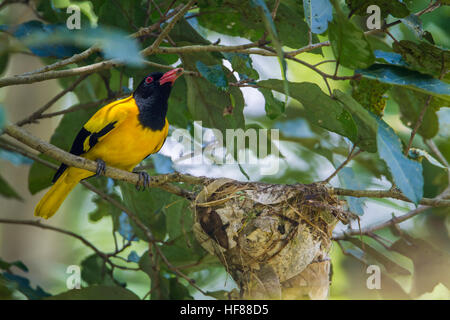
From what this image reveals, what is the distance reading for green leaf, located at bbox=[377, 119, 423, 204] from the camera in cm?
206

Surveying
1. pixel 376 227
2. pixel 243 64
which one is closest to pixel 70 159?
pixel 243 64

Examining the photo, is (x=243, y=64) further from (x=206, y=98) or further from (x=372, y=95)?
(x=372, y=95)

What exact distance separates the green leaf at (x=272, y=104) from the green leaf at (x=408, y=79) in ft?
2.22

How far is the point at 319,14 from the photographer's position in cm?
237

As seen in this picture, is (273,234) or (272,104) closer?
(273,234)

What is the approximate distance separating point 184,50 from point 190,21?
3.80 ft

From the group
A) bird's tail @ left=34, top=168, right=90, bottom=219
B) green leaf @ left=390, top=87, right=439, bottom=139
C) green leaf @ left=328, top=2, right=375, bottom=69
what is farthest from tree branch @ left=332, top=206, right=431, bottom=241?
bird's tail @ left=34, top=168, right=90, bottom=219

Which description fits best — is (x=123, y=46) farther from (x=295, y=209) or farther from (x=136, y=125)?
(x=136, y=125)

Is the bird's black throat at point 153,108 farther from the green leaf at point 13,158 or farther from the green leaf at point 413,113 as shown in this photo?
the green leaf at point 413,113

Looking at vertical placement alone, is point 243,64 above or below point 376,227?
above

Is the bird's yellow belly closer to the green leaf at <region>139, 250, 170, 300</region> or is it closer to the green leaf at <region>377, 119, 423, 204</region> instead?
the green leaf at <region>139, 250, 170, 300</region>

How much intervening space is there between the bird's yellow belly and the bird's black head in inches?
2.3

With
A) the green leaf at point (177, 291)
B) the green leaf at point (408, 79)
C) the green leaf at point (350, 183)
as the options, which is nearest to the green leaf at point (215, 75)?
the green leaf at point (408, 79)

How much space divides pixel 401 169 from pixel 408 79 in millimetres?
445
